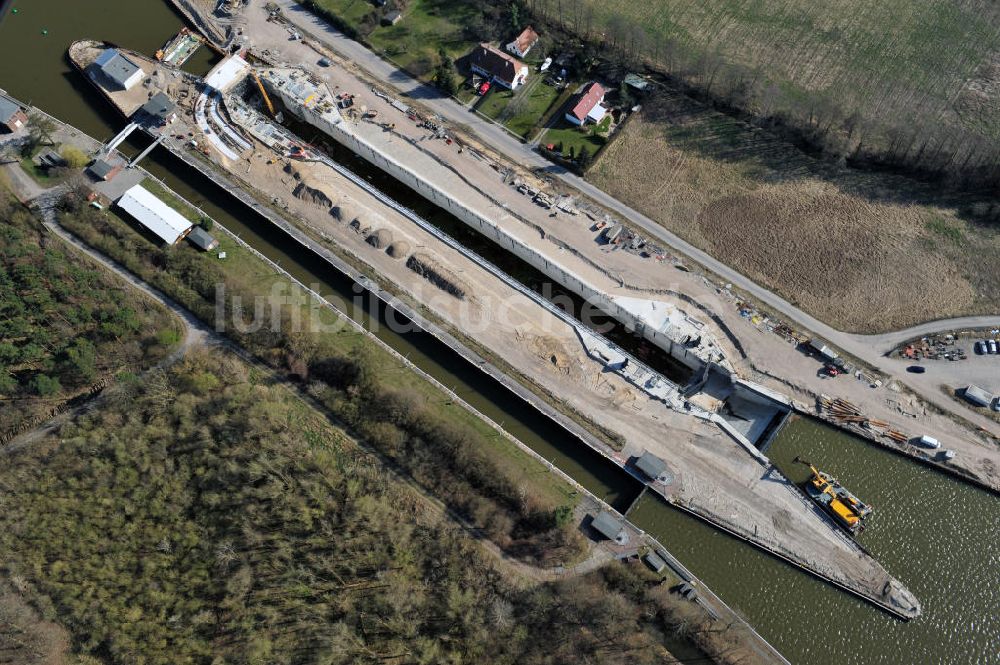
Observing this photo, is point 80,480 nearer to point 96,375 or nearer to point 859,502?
point 96,375

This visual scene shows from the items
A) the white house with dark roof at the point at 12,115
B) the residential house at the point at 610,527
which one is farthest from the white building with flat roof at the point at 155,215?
the residential house at the point at 610,527

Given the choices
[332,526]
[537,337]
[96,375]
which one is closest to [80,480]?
[96,375]

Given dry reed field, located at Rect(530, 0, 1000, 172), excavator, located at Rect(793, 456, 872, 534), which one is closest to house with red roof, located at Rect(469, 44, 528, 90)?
dry reed field, located at Rect(530, 0, 1000, 172)

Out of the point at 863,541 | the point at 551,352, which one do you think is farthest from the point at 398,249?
the point at 863,541

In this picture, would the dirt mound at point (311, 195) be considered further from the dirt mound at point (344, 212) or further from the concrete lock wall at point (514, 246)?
the concrete lock wall at point (514, 246)

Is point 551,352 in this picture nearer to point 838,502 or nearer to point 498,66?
point 838,502
